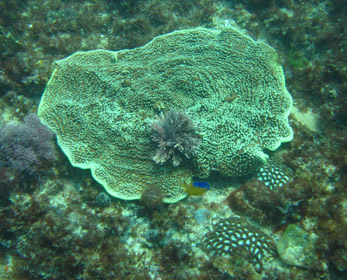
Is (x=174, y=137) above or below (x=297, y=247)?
above

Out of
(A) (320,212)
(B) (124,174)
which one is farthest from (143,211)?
(A) (320,212)

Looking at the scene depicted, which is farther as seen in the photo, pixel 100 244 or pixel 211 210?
pixel 211 210

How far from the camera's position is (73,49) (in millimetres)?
5410

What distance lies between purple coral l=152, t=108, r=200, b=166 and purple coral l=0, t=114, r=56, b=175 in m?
2.33

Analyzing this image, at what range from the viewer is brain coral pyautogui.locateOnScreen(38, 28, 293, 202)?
4051mm

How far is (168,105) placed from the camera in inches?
170

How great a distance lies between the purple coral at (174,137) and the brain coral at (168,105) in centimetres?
23

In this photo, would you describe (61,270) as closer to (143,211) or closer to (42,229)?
(42,229)

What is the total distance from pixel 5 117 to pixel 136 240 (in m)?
4.37

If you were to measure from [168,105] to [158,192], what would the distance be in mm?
1843

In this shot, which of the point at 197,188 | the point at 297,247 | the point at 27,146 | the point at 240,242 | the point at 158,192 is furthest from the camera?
the point at 27,146

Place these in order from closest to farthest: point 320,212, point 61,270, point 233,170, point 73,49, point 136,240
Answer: point 61,270 < point 320,212 < point 136,240 < point 233,170 < point 73,49

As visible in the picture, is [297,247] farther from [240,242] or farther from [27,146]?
[27,146]

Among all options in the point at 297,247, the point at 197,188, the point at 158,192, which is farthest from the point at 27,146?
the point at 297,247
